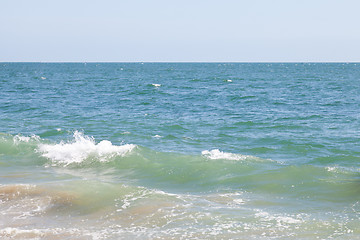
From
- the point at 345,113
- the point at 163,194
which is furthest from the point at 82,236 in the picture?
the point at 345,113

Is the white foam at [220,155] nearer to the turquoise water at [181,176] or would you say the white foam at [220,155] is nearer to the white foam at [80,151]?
the turquoise water at [181,176]

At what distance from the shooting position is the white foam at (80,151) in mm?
15461

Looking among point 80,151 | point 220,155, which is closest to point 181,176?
point 220,155

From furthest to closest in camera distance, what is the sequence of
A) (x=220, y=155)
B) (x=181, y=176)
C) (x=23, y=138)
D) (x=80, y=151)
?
(x=23, y=138), (x=80, y=151), (x=220, y=155), (x=181, y=176)

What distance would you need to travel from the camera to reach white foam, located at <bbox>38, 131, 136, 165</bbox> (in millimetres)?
15461

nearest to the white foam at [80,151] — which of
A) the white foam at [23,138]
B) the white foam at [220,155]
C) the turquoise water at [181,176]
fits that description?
the turquoise water at [181,176]

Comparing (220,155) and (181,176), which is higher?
(220,155)

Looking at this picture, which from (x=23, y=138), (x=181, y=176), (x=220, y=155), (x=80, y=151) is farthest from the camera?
(x=23, y=138)

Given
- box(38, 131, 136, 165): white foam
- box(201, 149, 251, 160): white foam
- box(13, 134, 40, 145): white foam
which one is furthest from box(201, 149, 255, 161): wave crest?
box(13, 134, 40, 145): white foam

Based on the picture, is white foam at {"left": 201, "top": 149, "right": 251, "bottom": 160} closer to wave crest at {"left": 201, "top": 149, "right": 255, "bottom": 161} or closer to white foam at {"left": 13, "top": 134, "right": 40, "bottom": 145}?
wave crest at {"left": 201, "top": 149, "right": 255, "bottom": 161}

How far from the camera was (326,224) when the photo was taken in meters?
8.94

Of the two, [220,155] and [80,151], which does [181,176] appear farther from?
[80,151]

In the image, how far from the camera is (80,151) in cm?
1602

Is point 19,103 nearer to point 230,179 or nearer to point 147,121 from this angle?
point 147,121
